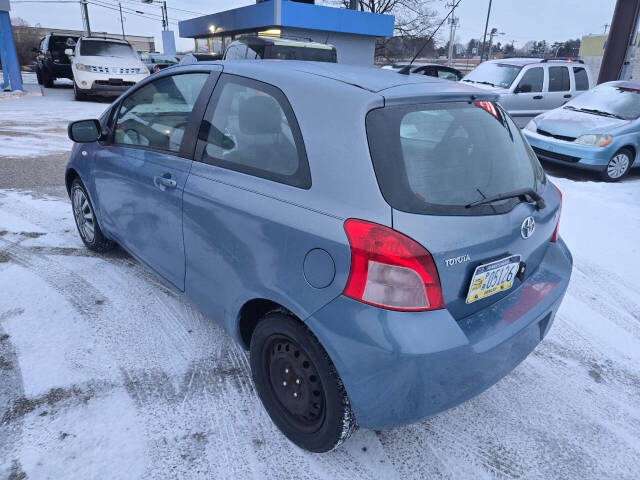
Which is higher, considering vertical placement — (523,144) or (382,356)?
(523,144)

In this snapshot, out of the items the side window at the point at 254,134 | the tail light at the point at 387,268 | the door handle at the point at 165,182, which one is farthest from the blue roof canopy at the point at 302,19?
the tail light at the point at 387,268

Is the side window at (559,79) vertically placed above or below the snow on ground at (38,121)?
above

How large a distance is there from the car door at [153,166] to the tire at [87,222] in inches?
14.4

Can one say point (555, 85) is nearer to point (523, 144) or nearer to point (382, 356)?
point (523, 144)

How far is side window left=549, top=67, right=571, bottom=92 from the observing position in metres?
9.90

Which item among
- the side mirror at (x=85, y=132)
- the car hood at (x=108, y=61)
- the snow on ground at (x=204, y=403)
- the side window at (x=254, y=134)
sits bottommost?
the snow on ground at (x=204, y=403)

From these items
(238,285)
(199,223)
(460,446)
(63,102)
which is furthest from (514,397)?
(63,102)

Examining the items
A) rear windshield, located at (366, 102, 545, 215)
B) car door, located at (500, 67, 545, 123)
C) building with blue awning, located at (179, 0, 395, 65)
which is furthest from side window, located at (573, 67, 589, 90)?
building with blue awning, located at (179, 0, 395, 65)

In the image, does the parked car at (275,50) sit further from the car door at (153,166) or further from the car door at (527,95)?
the car door at (153,166)

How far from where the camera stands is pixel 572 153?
7180 millimetres

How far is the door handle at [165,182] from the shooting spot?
242 centimetres

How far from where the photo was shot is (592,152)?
6.99 meters

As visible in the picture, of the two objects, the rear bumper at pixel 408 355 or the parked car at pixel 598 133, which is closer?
the rear bumper at pixel 408 355

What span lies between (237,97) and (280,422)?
1.60 metres
